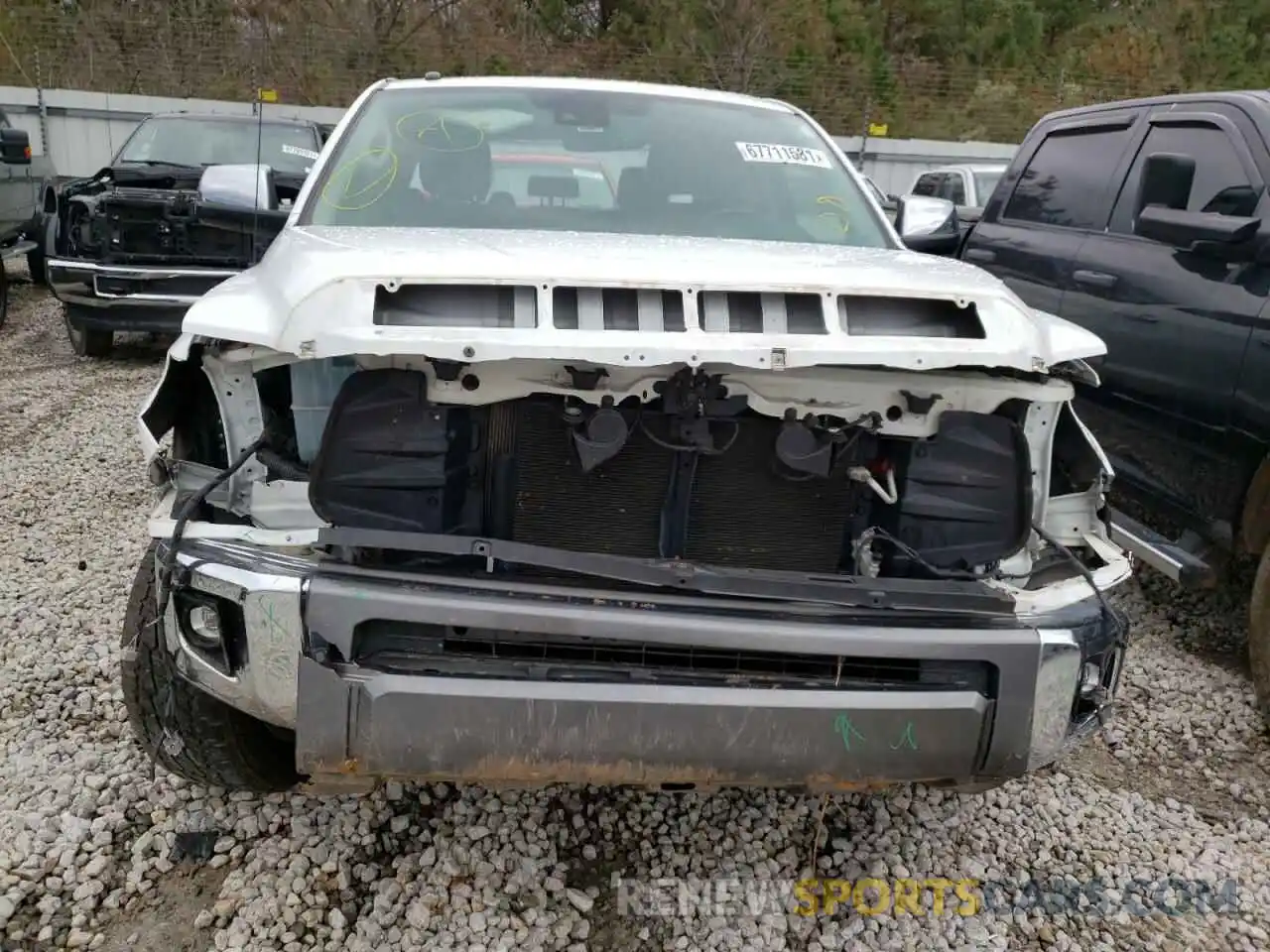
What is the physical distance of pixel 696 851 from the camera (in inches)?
102

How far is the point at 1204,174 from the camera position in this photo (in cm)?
377

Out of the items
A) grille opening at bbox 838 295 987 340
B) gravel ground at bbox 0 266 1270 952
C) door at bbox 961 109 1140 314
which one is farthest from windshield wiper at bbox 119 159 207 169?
grille opening at bbox 838 295 987 340

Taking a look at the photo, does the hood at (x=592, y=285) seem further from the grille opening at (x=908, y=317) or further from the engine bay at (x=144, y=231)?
the engine bay at (x=144, y=231)

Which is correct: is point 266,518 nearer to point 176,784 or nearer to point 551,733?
point 551,733

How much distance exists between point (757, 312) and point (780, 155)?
1.62 metres

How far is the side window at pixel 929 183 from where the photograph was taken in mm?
10812

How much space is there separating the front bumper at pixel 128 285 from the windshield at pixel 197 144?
165 centimetres

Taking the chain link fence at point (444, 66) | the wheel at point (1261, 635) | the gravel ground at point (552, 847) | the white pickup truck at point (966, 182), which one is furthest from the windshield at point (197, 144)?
the chain link fence at point (444, 66)

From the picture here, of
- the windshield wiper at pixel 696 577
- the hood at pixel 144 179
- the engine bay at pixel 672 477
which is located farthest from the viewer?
the hood at pixel 144 179

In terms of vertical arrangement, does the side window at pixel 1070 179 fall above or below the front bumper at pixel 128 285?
above

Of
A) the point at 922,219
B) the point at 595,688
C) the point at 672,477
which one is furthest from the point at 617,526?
the point at 922,219

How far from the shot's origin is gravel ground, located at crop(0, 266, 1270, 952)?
2.30 meters

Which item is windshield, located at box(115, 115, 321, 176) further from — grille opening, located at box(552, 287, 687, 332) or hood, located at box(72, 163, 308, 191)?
grille opening, located at box(552, 287, 687, 332)

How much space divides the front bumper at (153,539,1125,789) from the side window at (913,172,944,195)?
9.65m
